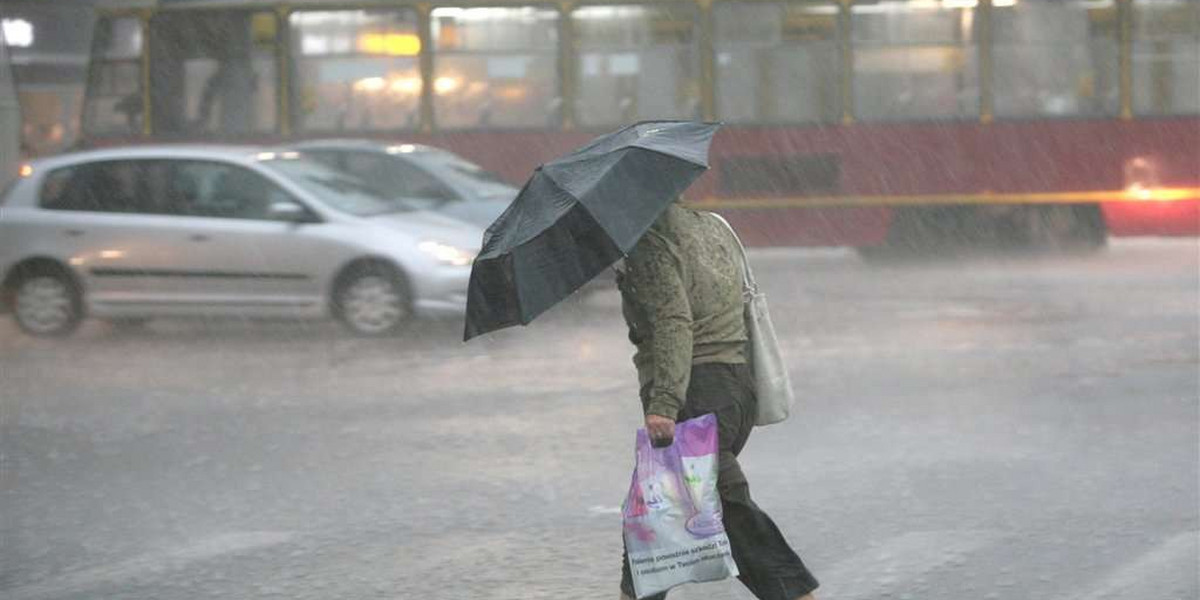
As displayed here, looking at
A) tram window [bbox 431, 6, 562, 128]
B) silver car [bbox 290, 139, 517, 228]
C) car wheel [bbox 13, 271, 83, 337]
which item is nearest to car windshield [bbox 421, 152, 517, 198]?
silver car [bbox 290, 139, 517, 228]

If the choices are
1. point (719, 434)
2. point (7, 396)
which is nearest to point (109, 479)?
point (7, 396)

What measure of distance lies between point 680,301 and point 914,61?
15.5 meters

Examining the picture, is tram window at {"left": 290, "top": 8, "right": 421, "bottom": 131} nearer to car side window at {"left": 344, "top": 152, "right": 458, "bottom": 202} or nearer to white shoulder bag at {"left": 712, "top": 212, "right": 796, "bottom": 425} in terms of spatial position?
car side window at {"left": 344, "top": 152, "right": 458, "bottom": 202}

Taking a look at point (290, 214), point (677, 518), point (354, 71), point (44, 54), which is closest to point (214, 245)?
point (290, 214)

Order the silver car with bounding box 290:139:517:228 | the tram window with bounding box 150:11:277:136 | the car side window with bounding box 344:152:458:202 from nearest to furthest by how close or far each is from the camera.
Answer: the silver car with bounding box 290:139:517:228, the car side window with bounding box 344:152:458:202, the tram window with bounding box 150:11:277:136

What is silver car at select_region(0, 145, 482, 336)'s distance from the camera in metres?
14.1

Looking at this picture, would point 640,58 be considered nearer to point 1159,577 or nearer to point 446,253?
point 446,253

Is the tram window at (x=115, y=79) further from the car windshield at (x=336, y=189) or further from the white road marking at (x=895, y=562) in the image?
the white road marking at (x=895, y=562)

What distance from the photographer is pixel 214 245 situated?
46.9 feet

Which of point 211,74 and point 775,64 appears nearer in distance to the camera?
point 775,64

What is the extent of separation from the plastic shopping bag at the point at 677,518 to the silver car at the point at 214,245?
910cm

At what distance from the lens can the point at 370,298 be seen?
1415 cm

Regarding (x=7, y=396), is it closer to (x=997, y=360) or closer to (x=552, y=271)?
(x=997, y=360)

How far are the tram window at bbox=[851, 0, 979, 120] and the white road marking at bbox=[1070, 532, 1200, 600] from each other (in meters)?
13.5
